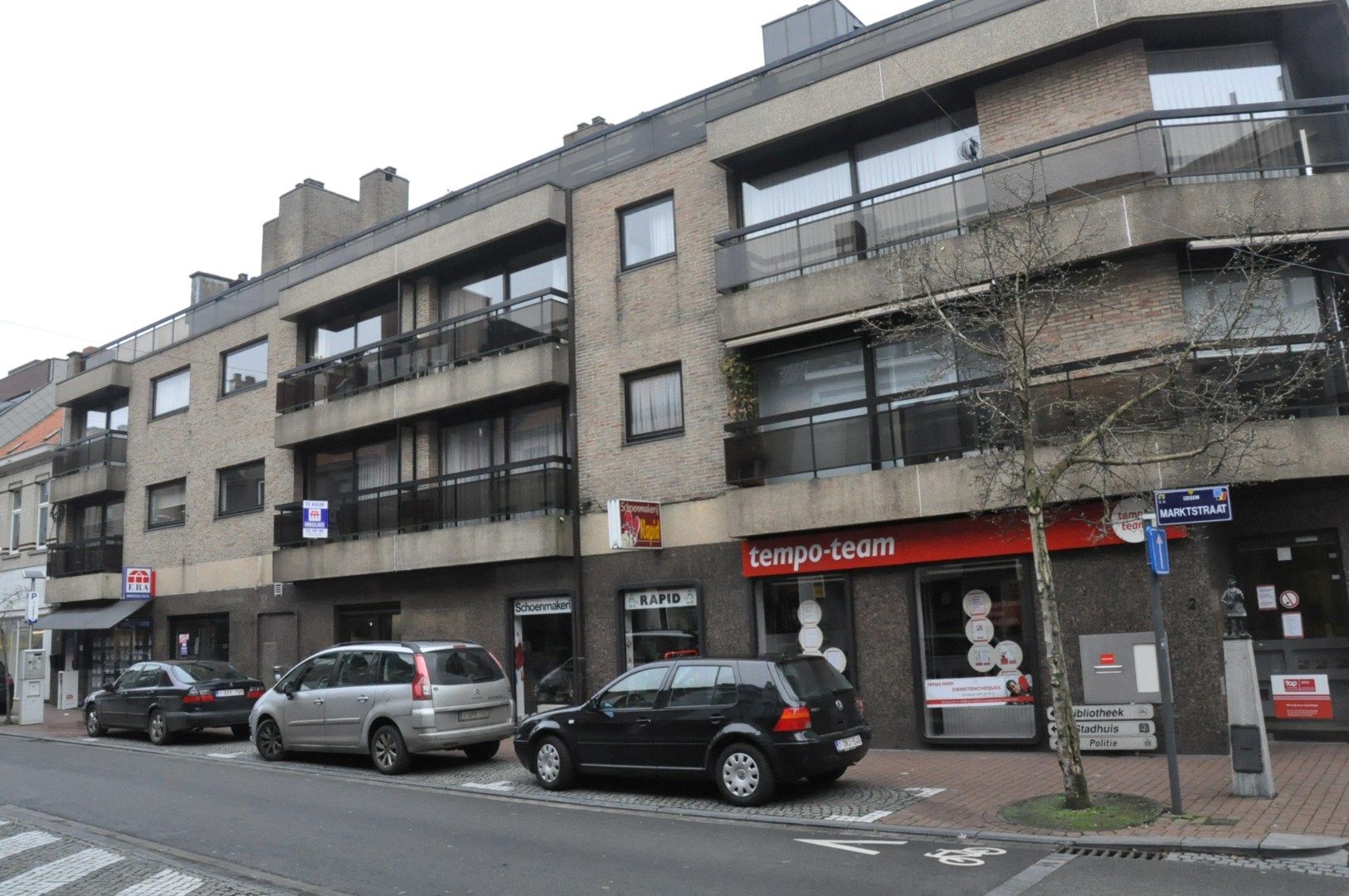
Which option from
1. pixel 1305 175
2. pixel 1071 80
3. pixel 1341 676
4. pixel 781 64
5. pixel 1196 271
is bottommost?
pixel 1341 676

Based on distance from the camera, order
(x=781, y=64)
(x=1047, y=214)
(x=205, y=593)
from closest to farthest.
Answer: (x=1047, y=214) → (x=781, y=64) → (x=205, y=593)

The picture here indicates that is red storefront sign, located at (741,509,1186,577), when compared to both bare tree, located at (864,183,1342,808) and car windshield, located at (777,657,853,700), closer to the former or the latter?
bare tree, located at (864,183,1342,808)

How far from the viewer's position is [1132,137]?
43.0 ft

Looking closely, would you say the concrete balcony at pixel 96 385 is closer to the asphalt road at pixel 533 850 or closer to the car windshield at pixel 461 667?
the asphalt road at pixel 533 850

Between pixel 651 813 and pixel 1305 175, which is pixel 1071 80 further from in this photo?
pixel 651 813

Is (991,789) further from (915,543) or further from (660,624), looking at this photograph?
(660,624)

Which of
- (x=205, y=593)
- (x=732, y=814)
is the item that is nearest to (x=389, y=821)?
(x=732, y=814)

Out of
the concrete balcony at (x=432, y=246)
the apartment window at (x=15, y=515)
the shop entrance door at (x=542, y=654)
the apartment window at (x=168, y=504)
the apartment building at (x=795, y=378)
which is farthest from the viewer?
the apartment window at (x=15, y=515)

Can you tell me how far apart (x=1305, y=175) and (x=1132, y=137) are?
7.02 feet

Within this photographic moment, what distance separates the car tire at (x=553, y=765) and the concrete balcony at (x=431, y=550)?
18.7ft

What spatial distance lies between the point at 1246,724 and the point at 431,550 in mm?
13937

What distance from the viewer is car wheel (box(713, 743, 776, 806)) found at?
35.0 ft

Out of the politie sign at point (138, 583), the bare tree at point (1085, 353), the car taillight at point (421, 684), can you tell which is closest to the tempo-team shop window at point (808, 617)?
the bare tree at point (1085, 353)

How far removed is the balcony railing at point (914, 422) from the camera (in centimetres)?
1249
